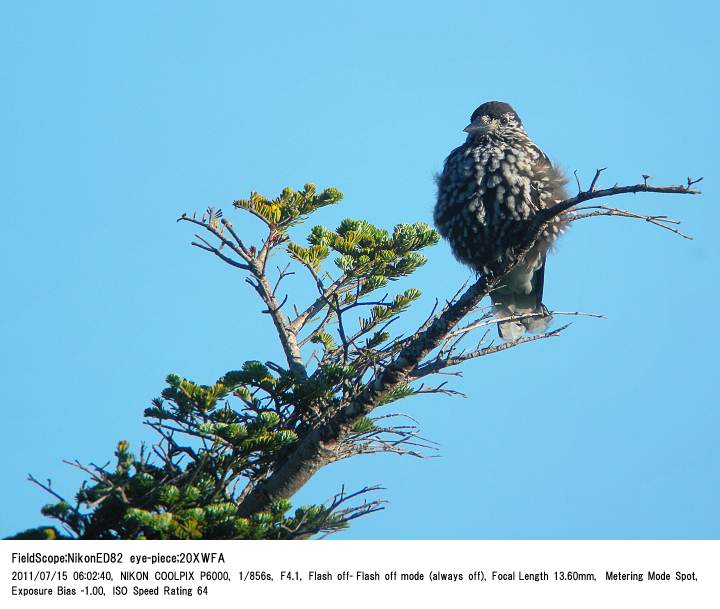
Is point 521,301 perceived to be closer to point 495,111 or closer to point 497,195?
point 497,195

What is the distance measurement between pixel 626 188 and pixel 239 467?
2.49 m

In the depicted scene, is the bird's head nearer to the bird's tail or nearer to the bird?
the bird

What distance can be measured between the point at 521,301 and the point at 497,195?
1429 mm

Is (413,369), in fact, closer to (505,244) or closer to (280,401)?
(280,401)

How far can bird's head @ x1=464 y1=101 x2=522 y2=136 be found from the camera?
7.24 m

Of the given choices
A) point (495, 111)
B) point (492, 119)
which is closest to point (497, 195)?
point (492, 119)

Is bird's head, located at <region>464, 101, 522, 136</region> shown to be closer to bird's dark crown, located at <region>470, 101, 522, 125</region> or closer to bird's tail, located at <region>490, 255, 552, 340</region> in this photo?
bird's dark crown, located at <region>470, 101, 522, 125</region>

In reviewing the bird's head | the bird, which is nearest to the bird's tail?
the bird

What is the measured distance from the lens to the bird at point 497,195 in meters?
6.55

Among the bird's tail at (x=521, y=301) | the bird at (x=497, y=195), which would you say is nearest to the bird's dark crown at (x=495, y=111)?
the bird at (x=497, y=195)

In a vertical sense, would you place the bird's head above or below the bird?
above

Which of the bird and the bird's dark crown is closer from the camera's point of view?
the bird

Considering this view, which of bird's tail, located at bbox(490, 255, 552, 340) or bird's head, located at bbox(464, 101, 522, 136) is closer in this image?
bird's head, located at bbox(464, 101, 522, 136)

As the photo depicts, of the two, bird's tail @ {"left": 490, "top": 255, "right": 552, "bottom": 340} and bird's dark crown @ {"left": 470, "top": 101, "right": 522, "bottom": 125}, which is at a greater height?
bird's dark crown @ {"left": 470, "top": 101, "right": 522, "bottom": 125}
